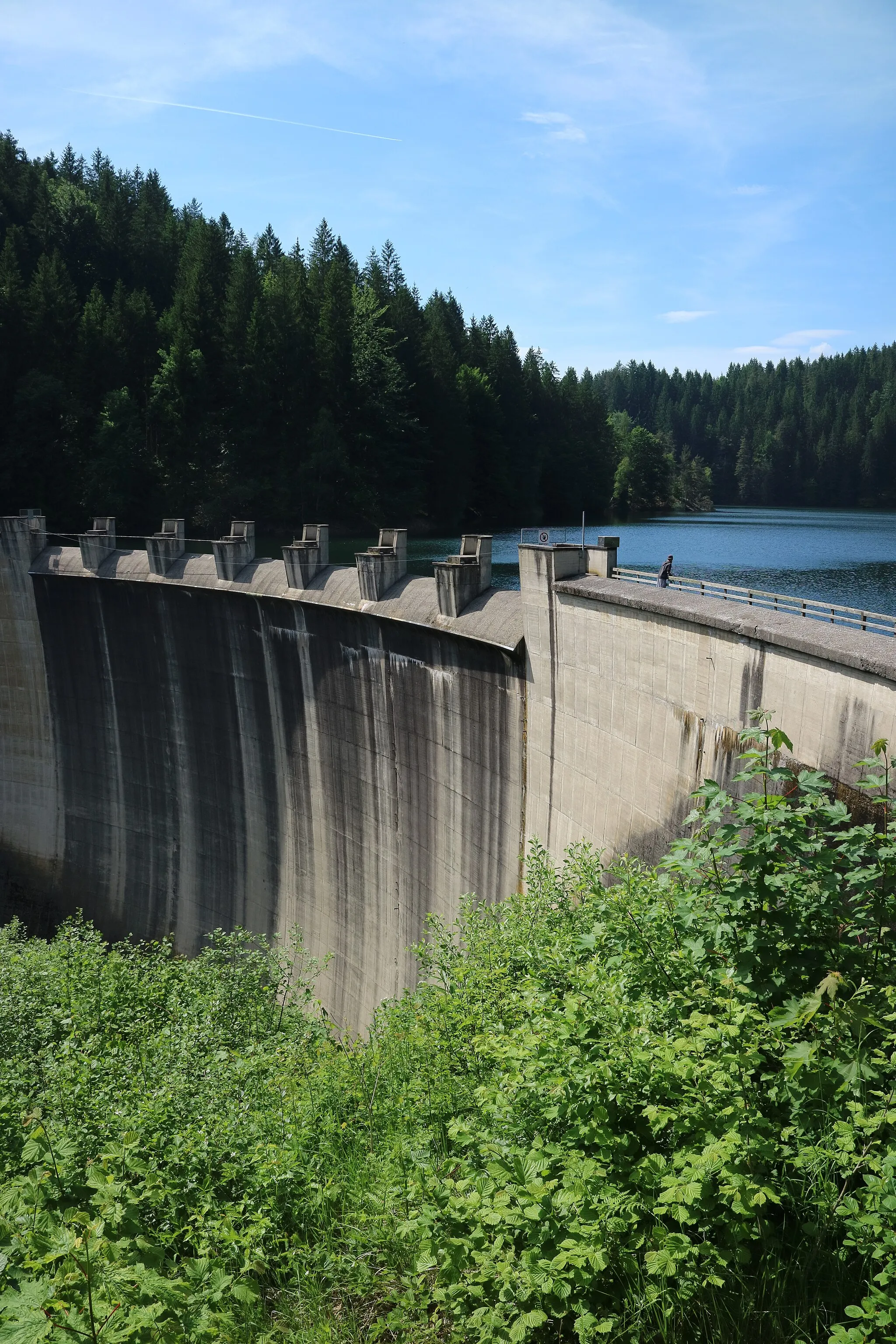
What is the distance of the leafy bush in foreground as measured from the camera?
17.6 ft

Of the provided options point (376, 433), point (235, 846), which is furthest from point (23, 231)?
point (235, 846)

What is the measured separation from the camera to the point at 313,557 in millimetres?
23844

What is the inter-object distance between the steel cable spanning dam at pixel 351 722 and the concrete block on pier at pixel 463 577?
0.05 metres

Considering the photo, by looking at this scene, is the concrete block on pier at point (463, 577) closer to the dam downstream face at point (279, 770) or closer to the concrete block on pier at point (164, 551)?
the dam downstream face at point (279, 770)

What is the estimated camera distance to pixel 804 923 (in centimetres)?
676

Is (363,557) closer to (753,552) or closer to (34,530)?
(34,530)

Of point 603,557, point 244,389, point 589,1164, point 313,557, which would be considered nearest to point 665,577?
point 603,557

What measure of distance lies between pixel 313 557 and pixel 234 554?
301cm

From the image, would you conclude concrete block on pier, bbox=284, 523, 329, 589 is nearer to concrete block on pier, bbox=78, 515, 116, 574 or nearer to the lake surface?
the lake surface

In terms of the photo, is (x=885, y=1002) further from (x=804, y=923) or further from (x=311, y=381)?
(x=311, y=381)

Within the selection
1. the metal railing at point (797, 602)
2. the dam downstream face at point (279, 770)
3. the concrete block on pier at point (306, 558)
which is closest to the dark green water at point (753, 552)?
the metal railing at point (797, 602)

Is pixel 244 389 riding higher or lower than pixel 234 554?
higher

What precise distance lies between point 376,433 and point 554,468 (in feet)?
84.2

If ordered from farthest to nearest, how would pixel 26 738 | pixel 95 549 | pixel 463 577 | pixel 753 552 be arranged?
pixel 753 552, pixel 26 738, pixel 95 549, pixel 463 577
